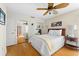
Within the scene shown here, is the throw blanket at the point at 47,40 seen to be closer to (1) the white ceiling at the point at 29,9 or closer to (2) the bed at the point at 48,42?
(2) the bed at the point at 48,42

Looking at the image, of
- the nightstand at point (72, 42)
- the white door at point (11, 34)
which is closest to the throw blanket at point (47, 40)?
the nightstand at point (72, 42)

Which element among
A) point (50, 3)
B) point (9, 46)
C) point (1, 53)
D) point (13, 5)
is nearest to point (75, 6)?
point (50, 3)

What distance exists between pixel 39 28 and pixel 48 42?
0.92 feet

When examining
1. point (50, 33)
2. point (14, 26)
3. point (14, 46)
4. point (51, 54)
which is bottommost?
point (51, 54)

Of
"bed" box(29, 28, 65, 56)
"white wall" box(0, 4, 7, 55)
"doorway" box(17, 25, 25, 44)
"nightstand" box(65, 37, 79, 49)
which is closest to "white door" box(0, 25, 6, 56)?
"white wall" box(0, 4, 7, 55)

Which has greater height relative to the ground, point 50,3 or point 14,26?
point 50,3

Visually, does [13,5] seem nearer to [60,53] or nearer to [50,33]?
[50,33]

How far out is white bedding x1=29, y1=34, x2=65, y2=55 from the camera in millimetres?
1245

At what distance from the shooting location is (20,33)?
1270 millimetres

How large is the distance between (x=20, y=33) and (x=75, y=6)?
38.5 inches

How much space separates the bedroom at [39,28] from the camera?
3.91 ft

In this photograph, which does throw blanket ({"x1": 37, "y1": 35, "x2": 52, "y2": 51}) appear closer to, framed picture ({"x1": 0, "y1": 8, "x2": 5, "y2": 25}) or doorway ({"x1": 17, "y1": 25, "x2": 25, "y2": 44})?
doorway ({"x1": 17, "y1": 25, "x2": 25, "y2": 44})

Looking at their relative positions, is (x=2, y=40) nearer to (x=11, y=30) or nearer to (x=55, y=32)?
(x=11, y=30)

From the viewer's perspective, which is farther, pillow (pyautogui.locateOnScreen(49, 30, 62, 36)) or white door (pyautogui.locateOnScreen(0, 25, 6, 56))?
pillow (pyautogui.locateOnScreen(49, 30, 62, 36))
